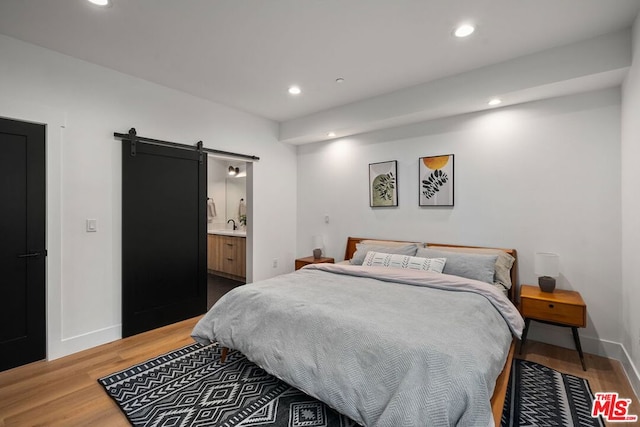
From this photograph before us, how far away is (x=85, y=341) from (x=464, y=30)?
4.26 m

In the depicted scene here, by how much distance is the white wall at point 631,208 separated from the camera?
222 centimetres

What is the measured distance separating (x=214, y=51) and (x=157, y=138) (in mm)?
1259

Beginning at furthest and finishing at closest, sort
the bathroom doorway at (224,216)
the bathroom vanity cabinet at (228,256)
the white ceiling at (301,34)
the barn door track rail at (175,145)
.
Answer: the bathroom doorway at (224,216) → the bathroom vanity cabinet at (228,256) → the barn door track rail at (175,145) → the white ceiling at (301,34)

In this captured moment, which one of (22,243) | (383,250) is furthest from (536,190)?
(22,243)

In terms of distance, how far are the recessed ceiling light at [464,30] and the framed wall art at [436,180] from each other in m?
1.43

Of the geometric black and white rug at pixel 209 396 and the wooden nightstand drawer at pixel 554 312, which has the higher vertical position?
the wooden nightstand drawer at pixel 554 312

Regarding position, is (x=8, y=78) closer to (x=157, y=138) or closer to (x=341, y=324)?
(x=157, y=138)

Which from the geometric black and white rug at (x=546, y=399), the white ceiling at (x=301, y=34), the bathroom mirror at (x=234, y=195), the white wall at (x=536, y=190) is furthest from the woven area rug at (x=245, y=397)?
the bathroom mirror at (x=234, y=195)

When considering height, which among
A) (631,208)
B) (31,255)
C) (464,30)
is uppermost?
(464,30)

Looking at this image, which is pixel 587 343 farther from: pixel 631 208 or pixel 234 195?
pixel 234 195

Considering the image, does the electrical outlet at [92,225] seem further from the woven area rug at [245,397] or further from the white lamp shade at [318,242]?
the white lamp shade at [318,242]

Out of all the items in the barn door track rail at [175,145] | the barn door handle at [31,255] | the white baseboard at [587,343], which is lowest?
the white baseboard at [587,343]

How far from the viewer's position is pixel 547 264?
2.83 meters

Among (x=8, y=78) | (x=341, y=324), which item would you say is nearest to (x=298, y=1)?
(x=341, y=324)
